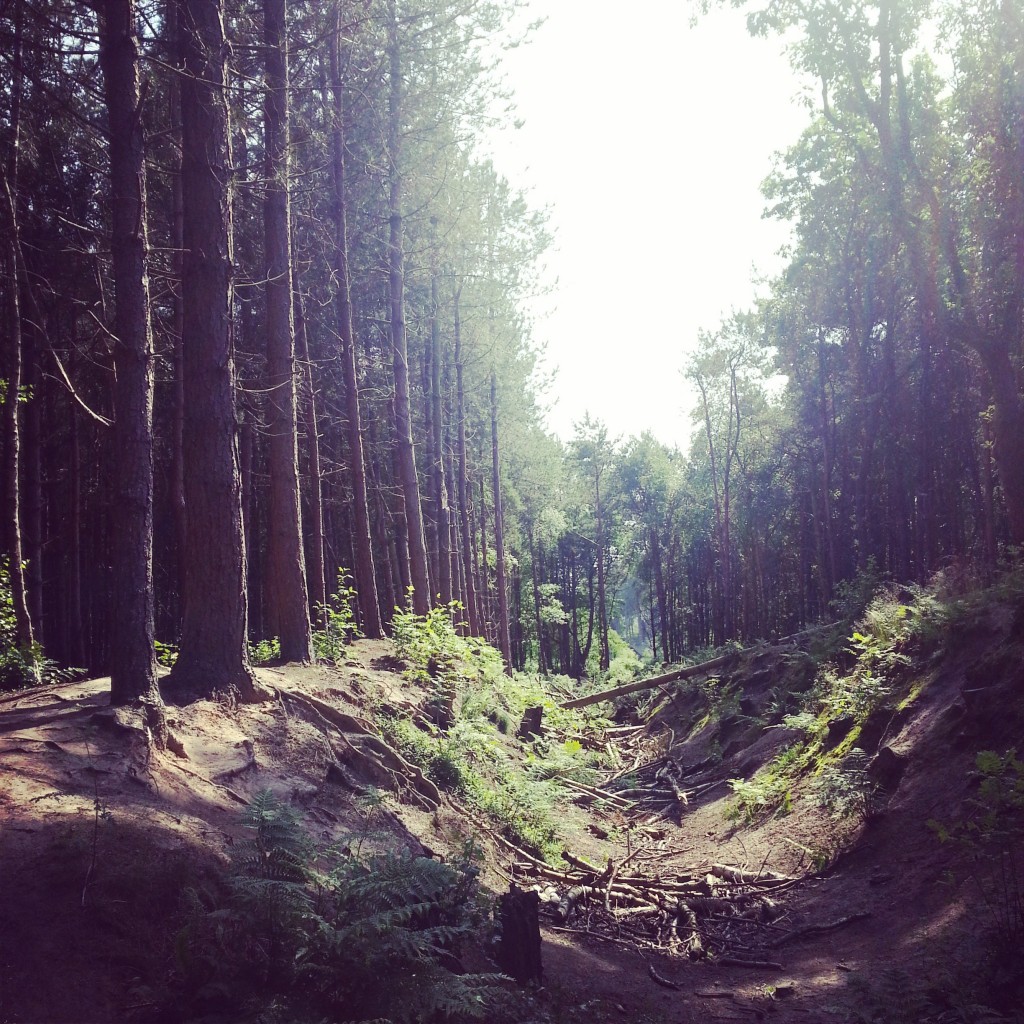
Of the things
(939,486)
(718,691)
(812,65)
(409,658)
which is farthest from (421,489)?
(939,486)

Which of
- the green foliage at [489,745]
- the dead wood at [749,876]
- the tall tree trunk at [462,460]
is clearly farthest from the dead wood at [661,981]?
the tall tree trunk at [462,460]

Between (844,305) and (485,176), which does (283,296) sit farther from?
(844,305)

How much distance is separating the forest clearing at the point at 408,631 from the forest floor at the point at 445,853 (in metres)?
0.04

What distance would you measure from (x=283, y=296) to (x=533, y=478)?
26215 mm

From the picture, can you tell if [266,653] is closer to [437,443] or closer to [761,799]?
[761,799]

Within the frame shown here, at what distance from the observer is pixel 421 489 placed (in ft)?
98.9

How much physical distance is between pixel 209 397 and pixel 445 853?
5.47 m

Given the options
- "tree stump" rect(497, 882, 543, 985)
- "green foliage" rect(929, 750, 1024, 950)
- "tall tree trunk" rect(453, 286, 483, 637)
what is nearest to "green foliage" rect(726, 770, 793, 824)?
"green foliage" rect(929, 750, 1024, 950)

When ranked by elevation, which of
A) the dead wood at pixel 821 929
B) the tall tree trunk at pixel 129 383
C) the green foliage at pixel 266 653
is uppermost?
the tall tree trunk at pixel 129 383

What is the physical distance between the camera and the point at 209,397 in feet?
26.5

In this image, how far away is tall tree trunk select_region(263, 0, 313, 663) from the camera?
10.9 m

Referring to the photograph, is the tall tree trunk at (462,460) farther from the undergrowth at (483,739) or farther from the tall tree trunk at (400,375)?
the undergrowth at (483,739)

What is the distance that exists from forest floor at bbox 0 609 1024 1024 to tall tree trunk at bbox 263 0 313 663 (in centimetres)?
91

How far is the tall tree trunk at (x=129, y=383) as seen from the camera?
21.6 ft
